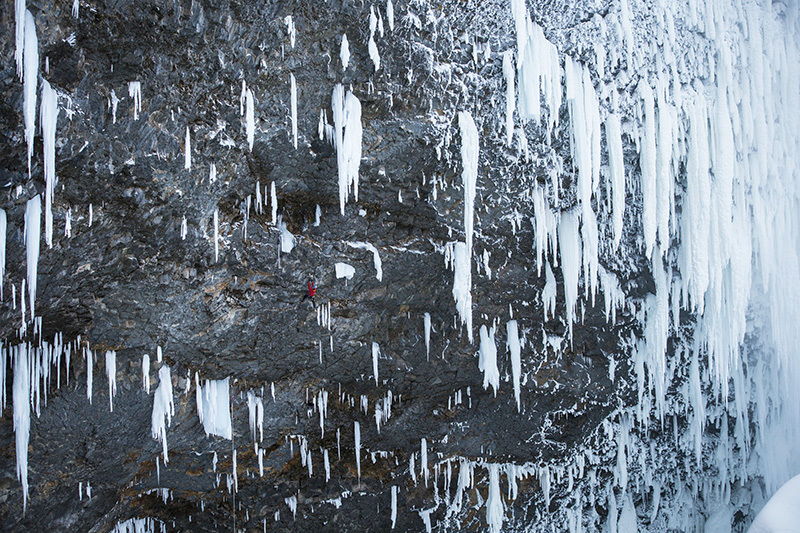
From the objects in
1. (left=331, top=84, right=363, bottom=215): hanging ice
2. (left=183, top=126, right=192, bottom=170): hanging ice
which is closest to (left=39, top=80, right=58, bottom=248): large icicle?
(left=183, top=126, right=192, bottom=170): hanging ice

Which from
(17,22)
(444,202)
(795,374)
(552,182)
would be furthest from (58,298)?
(795,374)

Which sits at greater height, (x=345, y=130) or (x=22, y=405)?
(x=345, y=130)

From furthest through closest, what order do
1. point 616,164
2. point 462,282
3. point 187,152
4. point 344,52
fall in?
point 462,282 → point 616,164 → point 344,52 → point 187,152

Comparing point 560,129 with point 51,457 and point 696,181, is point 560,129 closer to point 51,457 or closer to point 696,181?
point 696,181

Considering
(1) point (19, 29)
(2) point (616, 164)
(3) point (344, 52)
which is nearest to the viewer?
(1) point (19, 29)

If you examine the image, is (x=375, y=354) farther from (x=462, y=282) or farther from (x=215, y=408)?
(x=215, y=408)

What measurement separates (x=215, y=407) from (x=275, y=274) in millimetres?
1518

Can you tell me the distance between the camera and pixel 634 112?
5.68 meters

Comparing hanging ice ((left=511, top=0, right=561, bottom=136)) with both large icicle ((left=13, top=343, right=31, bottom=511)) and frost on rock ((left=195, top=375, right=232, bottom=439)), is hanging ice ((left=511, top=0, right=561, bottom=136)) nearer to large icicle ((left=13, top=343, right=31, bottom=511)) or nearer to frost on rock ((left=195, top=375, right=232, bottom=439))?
frost on rock ((left=195, top=375, right=232, bottom=439))

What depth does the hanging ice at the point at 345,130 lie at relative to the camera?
505 cm

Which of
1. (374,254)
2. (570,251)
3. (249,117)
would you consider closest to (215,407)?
(374,254)

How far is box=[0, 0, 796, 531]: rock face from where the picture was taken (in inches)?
177

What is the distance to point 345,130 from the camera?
5.08 meters

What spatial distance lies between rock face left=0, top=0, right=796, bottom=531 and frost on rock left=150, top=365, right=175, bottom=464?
76 millimetres
